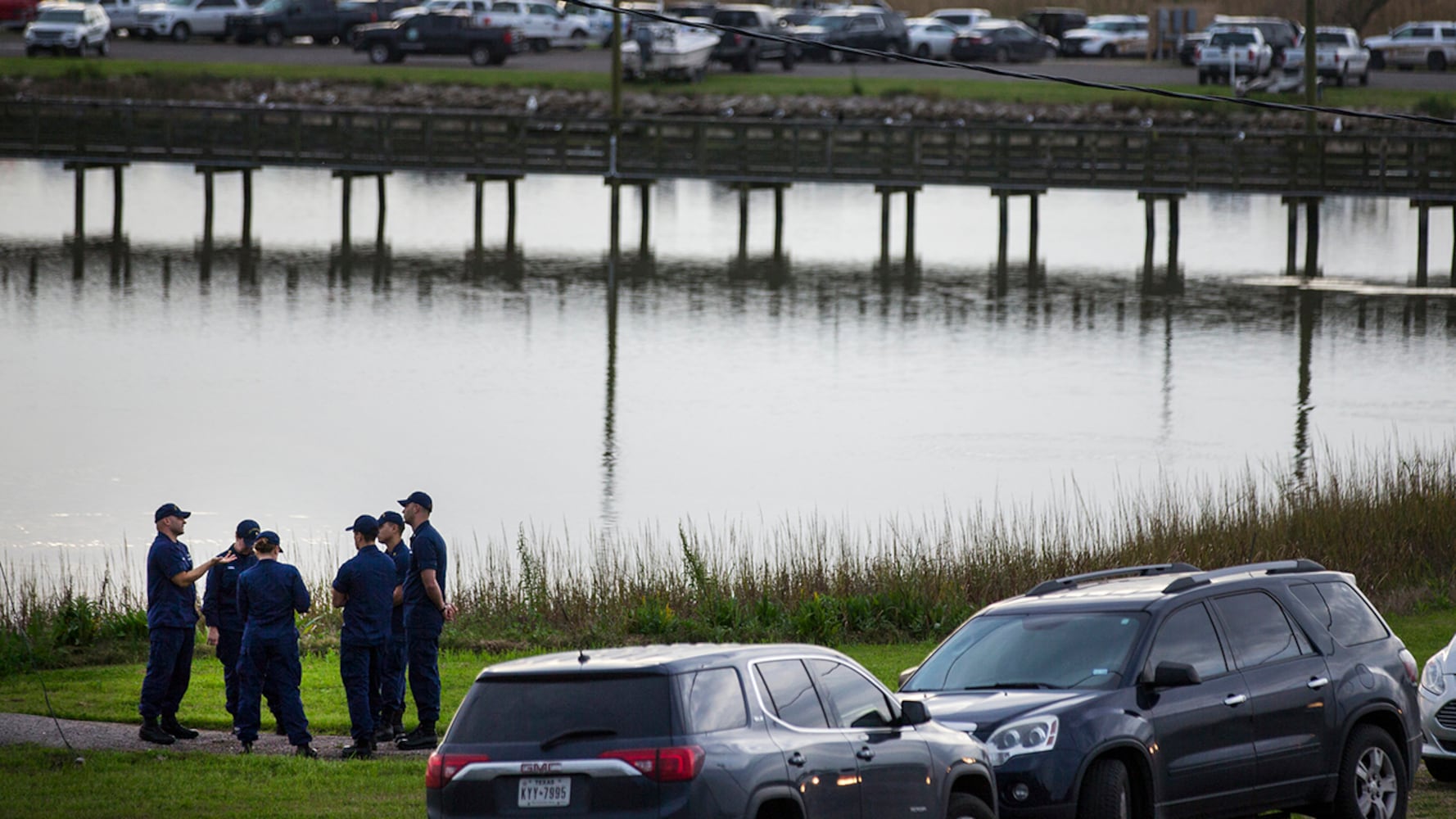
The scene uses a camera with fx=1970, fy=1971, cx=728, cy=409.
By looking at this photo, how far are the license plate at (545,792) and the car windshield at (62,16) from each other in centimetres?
7793

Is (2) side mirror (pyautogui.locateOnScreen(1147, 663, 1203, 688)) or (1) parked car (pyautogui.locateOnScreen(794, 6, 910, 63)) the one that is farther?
(1) parked car (pyautogui.locateOnScreen(794, 6, 910, 63))

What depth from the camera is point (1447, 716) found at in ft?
43.2

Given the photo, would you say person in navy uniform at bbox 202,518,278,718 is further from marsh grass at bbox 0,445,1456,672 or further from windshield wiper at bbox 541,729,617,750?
windshield wiper at bbox 541,729,617,750

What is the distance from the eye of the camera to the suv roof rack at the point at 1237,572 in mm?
11227

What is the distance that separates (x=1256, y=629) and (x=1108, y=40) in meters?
78.3

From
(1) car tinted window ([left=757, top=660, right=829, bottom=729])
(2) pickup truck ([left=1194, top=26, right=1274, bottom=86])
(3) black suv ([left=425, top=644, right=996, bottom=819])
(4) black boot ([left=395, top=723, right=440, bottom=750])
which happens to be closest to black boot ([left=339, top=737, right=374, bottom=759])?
(4) black boot ([left=395, top=723, right=440, bottom=750])

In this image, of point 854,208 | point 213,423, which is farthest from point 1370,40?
point 213,423

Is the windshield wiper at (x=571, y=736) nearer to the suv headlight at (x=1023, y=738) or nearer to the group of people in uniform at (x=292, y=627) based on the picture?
the suv headlight at (x=1023, y=738)

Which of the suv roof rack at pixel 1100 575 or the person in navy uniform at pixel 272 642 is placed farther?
the person in navy uniform at pixel 272 642

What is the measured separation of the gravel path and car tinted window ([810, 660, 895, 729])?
4.61m

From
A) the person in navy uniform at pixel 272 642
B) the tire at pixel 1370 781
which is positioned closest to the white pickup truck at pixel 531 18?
the person in navy uniform at pixel 272 642

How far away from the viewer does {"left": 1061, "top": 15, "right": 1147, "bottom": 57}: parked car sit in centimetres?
8638

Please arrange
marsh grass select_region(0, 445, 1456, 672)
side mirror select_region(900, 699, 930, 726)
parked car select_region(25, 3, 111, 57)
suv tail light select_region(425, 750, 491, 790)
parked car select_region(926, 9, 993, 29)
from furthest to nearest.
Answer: parked car select_region(926, 9, 993, 29)
parked car select_region(25, 3, 111, 57)
marsh grass select_region(0, 445, 1456, 672)
side mirror select_region(900, 699, 930, 726)
suv tail light select_region(425, 750, 491, 790)

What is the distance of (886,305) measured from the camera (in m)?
50.7
